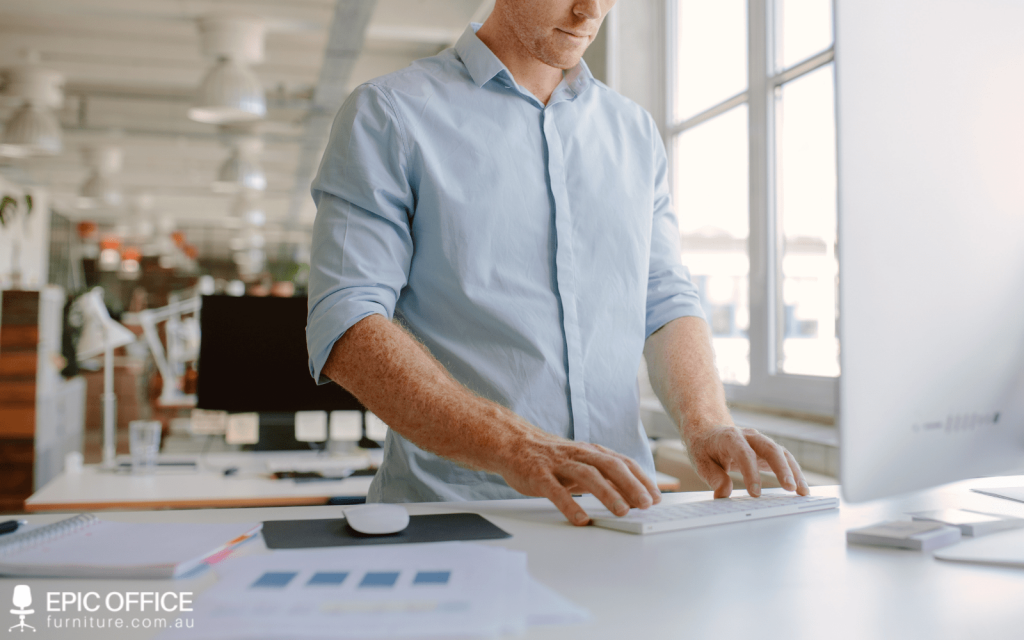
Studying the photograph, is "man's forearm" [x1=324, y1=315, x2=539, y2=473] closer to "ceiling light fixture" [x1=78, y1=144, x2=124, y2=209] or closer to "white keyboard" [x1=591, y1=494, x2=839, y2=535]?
"white keyboard" [x1=591, y1=494, x2=839, y2=535]

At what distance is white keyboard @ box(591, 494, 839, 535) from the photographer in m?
0.86

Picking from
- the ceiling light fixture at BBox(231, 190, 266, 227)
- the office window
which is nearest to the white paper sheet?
the office window

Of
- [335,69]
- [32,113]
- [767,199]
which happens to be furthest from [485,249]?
[32,113]

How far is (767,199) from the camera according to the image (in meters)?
3.01

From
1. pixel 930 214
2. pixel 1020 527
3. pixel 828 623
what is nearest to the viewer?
pixel 828 623

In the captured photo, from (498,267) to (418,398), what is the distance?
0.28 m

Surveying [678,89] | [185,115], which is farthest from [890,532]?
[185,115]

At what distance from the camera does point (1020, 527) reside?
89cm

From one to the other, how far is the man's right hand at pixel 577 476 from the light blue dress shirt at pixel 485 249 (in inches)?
12.3

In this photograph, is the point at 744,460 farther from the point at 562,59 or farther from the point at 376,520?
the point at 562,59

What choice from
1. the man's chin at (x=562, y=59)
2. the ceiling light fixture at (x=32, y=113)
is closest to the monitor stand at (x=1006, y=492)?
the man's chin at (x=562, y=59)

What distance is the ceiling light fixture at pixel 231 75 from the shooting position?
549 centimetres

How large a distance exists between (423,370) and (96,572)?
0.44m

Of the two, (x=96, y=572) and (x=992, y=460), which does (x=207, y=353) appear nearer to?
(x=96, y=572)
